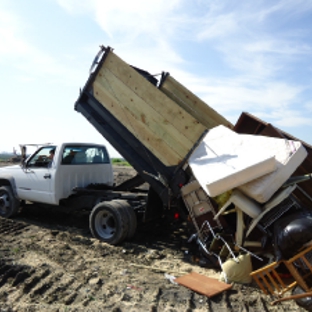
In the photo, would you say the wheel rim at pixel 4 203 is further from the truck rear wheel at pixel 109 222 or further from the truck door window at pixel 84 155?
the truck rear wheel at pixel 109 222

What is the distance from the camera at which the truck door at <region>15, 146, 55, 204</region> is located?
7066 millimetres

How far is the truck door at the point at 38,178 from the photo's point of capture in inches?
278

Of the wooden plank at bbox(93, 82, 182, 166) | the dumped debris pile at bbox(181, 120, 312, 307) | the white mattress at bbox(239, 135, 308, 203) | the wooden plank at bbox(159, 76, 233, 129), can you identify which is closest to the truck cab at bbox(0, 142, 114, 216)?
the wooden plank at bbox(93, 82, 182, 166)

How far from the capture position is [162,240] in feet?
21.3

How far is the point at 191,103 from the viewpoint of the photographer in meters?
6.46

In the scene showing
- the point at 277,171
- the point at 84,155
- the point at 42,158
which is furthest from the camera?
the point at 84,155

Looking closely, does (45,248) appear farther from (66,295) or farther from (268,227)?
(268,227)

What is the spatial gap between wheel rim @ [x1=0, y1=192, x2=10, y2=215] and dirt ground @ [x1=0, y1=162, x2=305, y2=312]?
1049 millimetres

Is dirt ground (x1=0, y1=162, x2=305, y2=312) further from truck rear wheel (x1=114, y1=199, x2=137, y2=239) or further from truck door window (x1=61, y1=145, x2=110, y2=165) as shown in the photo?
truck door window (x1=61, y1=145, x2=110, y2=165)

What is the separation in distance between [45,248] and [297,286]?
3.87 m

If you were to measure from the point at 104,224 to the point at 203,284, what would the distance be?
8.48 feet

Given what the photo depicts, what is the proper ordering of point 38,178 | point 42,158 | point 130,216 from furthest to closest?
1. point 42,158
2. point 38,178
3. point 130,216

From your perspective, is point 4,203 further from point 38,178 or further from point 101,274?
point 101,274

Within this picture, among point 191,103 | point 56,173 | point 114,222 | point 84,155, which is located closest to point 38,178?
point 56,173
